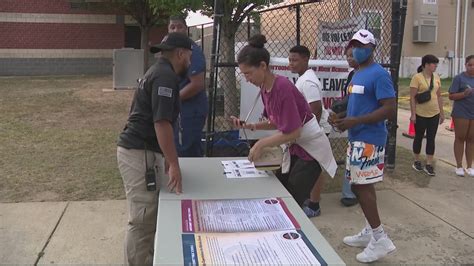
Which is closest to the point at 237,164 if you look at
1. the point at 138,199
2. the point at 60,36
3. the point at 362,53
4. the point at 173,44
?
the point at 138,199

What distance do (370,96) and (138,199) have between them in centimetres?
185

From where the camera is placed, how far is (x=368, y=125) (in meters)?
3.60

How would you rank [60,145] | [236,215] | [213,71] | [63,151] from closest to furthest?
[236,215]
[213,71]
[63,151]
[60,145]

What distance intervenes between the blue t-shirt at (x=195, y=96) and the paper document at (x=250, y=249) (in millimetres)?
2613

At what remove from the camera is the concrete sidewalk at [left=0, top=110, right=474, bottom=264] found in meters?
3.92

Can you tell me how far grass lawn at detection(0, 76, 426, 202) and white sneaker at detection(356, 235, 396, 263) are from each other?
1.97 m

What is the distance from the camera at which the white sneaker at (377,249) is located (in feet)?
12.2

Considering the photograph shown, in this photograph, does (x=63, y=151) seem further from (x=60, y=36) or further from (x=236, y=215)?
(x=60, y=36)

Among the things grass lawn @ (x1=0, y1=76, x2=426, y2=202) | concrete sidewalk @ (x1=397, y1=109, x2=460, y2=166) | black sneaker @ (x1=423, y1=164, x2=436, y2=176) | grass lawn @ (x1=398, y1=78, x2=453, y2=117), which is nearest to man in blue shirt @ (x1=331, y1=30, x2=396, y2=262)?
grass lawn @ (x1=0, y1=76, x2=426, y2=202)

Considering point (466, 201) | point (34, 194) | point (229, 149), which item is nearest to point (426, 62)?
point (466, 201)

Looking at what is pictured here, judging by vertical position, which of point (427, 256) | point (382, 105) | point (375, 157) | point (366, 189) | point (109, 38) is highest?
point (109, 38)

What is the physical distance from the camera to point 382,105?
11.5ft

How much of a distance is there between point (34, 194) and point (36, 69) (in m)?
19.4

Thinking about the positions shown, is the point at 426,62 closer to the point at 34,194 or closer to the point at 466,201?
the point at 466,201
